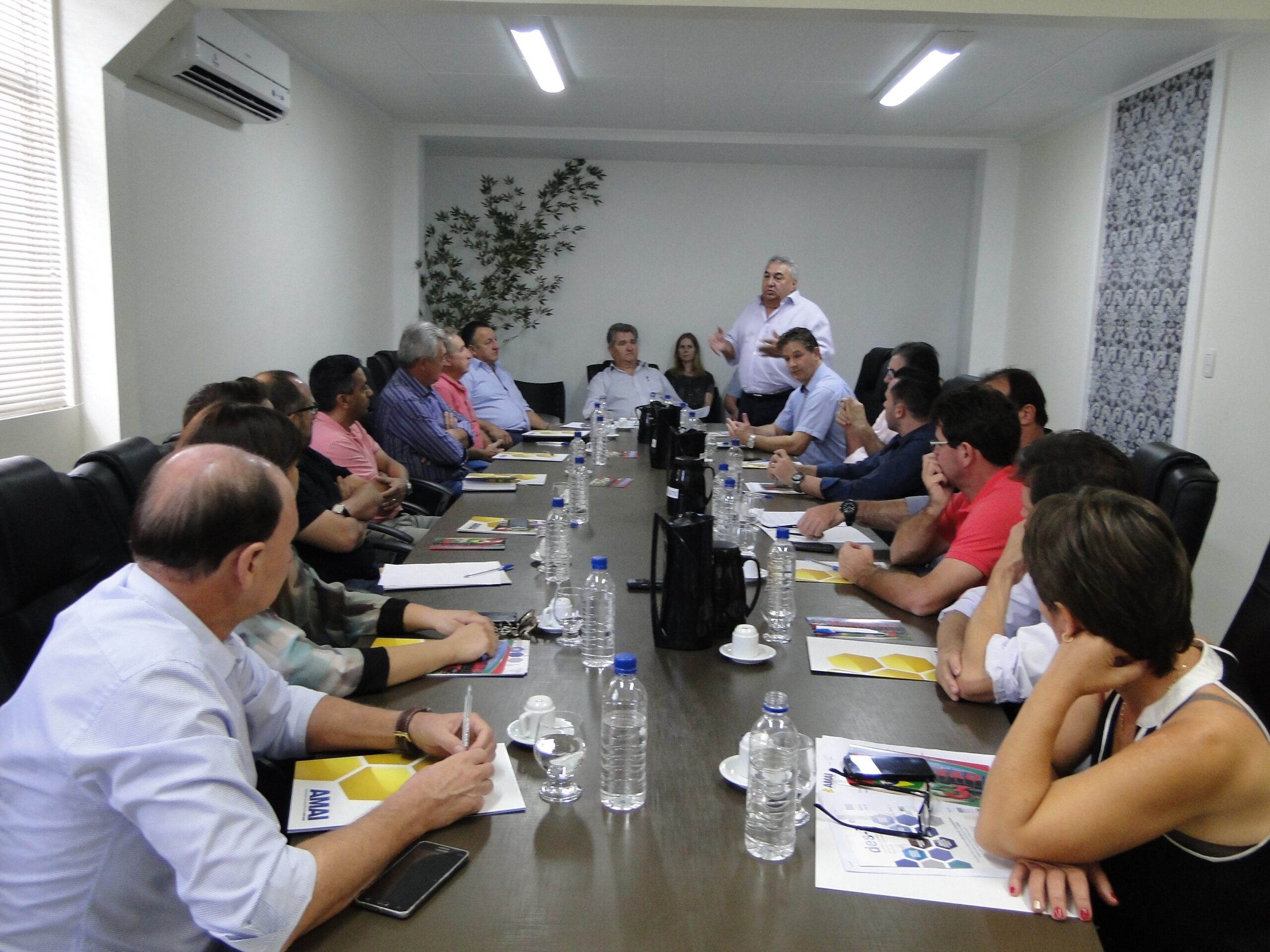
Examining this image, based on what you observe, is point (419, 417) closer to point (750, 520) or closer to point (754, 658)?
point (750, 520)

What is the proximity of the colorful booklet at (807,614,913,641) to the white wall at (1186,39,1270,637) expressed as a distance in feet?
9.50

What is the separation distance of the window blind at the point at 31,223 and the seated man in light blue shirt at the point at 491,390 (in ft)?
8.72

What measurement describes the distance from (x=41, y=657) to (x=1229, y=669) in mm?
1508

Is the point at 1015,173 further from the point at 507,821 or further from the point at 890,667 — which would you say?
the point at 507,821

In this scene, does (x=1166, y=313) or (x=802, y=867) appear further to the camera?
(x=1166, y=313)

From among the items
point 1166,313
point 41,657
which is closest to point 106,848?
point 41,657

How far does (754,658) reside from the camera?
6.12 ft

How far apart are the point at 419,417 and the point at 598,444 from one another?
0.86 meters

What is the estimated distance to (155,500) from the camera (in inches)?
44.8

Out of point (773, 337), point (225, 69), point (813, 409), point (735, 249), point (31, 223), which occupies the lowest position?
point (813, 409)

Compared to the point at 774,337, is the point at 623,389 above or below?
below

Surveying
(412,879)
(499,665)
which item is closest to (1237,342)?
(499,665)

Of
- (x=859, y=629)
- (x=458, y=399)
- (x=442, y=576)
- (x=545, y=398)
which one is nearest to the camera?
(x=859, y=629)

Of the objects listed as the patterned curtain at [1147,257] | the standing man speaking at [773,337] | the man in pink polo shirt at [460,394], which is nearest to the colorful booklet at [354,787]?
the man in pink polo shirt at [460,394]
